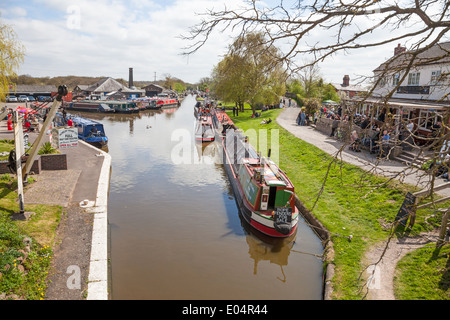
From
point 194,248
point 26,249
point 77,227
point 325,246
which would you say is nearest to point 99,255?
point 26,249

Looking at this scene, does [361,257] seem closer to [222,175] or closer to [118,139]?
[222,175]

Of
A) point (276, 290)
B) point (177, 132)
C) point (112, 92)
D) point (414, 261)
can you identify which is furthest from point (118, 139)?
point (112, 92)

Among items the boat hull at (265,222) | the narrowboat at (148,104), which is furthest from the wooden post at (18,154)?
the narrowboat at (148,104)

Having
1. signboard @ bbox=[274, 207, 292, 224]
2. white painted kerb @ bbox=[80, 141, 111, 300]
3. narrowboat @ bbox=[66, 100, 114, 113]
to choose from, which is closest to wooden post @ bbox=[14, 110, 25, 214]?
white painted kerb @ bbox=[80, 141, 111, 300]

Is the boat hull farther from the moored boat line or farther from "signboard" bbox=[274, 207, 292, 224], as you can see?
the moored boat line

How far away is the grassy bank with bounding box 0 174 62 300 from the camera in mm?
6625

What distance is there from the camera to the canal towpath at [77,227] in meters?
7.18

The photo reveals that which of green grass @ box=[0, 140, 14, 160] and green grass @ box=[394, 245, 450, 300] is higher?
green grass @ box=[0, 140, 14, 160]

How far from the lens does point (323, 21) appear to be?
3.85 metres

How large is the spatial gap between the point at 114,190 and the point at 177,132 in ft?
67.5

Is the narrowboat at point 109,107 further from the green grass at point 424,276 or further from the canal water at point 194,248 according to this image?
the green grass at point 424,276

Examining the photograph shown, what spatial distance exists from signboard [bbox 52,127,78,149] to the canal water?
9.36ft

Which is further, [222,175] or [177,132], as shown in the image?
[177,132]

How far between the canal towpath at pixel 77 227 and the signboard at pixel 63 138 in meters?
1.24
